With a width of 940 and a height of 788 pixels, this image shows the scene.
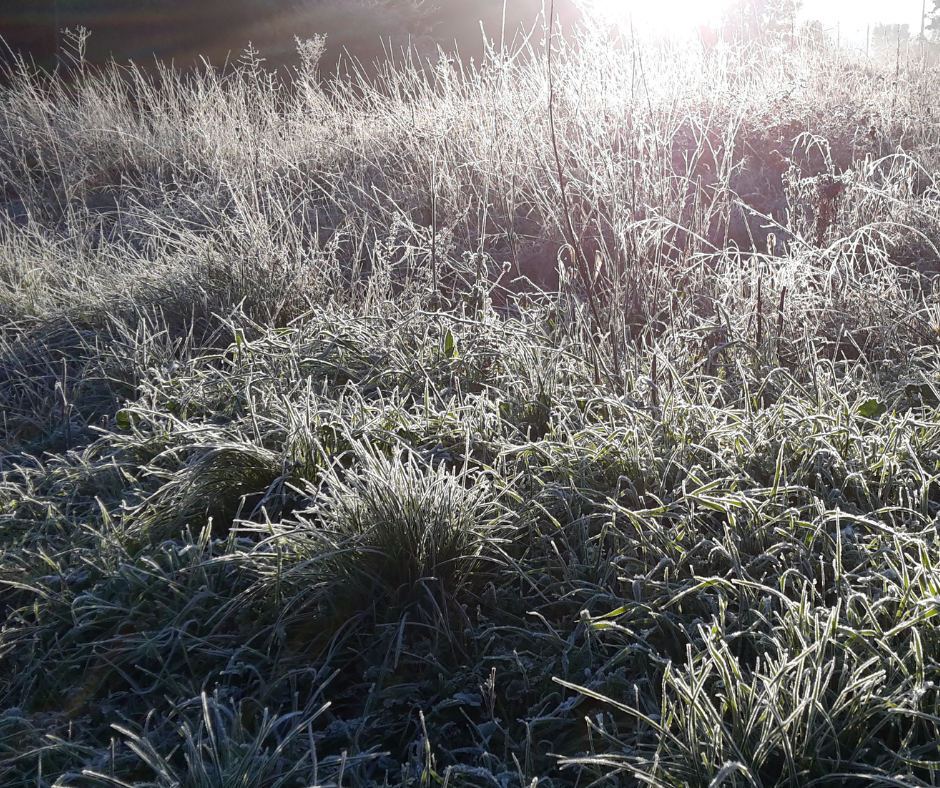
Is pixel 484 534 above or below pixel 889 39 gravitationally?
below

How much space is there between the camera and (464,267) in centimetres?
363

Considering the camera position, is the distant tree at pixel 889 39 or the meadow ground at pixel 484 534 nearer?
the meadow ground at pixel 484 534

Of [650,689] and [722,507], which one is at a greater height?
[722,507]

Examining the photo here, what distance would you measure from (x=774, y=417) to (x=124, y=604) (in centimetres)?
187

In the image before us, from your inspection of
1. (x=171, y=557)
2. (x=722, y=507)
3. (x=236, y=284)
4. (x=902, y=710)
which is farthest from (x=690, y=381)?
(x=236, y=284)

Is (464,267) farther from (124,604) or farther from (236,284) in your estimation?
(124,604)

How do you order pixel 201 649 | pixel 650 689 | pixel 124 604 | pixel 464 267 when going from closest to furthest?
pixel 650 689, pixel 201 649, pixel 124 604, pixel 464 267

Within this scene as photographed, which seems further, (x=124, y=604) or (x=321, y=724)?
(x=124, y=604)

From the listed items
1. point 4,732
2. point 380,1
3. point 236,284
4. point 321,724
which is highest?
point 380,1

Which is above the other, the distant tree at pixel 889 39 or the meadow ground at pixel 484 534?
the distant tree at pixel 889 39

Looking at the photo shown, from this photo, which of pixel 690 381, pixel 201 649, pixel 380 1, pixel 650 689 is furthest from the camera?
pixel 380 1

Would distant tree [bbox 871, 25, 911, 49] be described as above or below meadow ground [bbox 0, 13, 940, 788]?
above

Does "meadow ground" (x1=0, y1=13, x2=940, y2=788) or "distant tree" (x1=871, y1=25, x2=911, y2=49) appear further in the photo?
"distant tree" (x1=871, y1=25, x2=911, y2=49)

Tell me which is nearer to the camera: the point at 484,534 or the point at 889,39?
the point at 484,534
